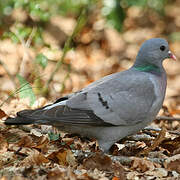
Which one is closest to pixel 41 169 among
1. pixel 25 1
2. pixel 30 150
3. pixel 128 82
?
pixel 30 150

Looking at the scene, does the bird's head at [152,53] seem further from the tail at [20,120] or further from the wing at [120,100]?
the tail at [20,120]

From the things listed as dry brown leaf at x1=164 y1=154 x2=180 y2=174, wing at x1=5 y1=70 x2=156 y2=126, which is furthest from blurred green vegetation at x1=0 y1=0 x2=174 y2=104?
dry brown leaf at x1=164 y1=154 x2=180 y2=174

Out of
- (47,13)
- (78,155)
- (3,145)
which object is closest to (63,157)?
(78,155)

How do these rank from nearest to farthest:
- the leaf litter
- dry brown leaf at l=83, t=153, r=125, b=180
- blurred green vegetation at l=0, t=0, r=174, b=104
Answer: the leaf litter → dry brown leaf at l=83, t=153, r=125, b=180 → blurred green vegetation at l=0, t=0, r=174, b=104

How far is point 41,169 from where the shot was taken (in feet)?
11.3

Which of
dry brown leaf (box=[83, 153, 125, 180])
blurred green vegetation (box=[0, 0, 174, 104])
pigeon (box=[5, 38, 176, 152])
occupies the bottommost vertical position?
dry brown leaf (box=[83, 153, 125, 180])

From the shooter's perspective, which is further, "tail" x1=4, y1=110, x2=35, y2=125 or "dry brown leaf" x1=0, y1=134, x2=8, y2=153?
"dry brown leaf" x1=0, y1=134, x2=8, y2=153

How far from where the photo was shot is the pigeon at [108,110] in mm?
4027

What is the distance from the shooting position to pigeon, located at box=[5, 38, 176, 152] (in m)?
4.03

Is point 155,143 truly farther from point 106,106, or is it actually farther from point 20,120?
point 20,120

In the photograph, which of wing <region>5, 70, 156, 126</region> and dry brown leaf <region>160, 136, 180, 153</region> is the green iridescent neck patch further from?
dry brown leaf <region>160, 136, 180, 153</region>

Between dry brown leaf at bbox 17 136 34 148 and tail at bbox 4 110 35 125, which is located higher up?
tail at bbox 4 110 35 125

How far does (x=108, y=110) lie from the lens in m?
4.09

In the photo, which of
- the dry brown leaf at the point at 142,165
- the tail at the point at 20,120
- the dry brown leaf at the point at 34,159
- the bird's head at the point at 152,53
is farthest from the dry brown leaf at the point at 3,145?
the bird's head at the point at 152,53
